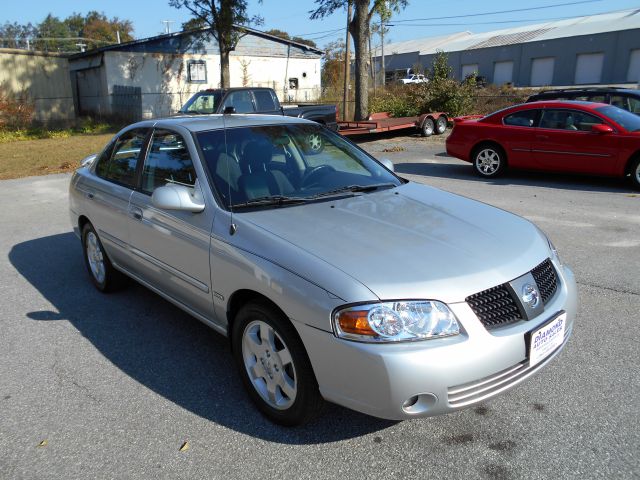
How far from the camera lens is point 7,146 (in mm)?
19438

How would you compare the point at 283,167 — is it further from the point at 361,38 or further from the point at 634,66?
the point at 634,66

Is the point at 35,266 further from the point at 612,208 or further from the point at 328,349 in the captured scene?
the point at 612,208

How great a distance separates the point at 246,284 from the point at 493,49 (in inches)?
2248

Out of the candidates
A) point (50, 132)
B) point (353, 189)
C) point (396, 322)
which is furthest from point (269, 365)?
point (50, 132)

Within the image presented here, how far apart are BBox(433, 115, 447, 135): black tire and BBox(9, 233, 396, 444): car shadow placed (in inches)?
600

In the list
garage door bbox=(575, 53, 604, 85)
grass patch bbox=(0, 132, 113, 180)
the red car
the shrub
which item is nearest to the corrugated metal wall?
the shrub

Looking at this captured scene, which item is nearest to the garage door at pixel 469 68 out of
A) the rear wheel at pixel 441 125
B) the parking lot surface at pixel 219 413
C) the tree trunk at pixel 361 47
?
the tree trunk at pixel 361 47

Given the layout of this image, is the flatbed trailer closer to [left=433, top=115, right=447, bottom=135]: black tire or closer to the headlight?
[left=433, top=115, right=447, bottom=135]: black tire

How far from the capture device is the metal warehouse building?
147 feet

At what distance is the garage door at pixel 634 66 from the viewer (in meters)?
43.8

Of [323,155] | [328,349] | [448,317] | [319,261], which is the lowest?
[328,349]

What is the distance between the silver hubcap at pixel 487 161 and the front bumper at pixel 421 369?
28.3 ft

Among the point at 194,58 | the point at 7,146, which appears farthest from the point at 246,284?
the point at 194,58

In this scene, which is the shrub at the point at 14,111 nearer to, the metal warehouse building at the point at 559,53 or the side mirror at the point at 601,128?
the side mirror at the point at 601,128
